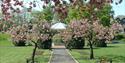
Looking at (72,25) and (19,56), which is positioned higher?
(72,25)

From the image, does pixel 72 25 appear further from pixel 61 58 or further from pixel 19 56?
pixel 19 56

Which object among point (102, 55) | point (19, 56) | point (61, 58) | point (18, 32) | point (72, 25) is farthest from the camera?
point (72, 25)

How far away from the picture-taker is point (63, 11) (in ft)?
25.9

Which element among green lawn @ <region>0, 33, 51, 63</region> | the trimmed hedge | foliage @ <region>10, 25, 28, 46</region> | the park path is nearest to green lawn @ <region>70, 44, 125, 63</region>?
the park path

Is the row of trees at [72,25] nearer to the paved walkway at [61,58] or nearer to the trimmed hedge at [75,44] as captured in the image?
the trimmed hedge at [75,44]

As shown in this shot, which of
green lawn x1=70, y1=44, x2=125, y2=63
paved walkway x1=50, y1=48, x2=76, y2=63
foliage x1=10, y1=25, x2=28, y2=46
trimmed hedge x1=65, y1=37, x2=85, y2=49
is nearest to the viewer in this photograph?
foliage x1=10, y1=25, x2=28, y2=46

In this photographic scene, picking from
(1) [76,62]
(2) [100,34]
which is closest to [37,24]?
(1) [76,62]

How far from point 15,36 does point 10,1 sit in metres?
20.5

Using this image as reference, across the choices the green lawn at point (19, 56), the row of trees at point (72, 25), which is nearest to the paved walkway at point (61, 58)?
the green lawn at point (19, 56)

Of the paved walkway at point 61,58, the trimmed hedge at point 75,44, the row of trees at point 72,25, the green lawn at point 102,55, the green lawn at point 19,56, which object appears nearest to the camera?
the row of trees at point 72,25

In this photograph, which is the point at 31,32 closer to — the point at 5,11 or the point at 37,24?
the point at 37,24

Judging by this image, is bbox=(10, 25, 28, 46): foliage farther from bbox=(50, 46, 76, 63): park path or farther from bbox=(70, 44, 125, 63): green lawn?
bbox=(70, 44, 125, 63): green lawn

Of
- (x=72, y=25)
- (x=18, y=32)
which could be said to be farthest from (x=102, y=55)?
(x=18, y=32)

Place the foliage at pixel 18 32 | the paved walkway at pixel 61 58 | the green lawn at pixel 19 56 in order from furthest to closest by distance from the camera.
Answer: the green lawn at pixel 19 56
the paved walkway at pixel 61 58
the foliage at pixel 18 32
